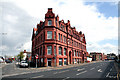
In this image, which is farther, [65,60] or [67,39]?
[67,39]

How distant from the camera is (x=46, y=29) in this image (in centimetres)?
3759

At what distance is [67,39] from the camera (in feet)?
154

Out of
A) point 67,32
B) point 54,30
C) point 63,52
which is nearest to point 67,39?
point 67,32

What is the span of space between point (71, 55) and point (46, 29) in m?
17.7

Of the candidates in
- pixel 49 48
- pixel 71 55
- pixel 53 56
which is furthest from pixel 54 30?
pixel 71 55

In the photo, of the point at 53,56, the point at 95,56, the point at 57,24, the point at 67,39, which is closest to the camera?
the point at 53,56

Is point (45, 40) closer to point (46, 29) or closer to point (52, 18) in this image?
point (46, 29)

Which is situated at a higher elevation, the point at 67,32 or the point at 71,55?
the point at 67,32

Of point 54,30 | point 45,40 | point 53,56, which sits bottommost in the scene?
point 53,56

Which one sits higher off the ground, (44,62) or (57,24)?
(57,24)

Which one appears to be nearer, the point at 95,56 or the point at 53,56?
the point at 53,56

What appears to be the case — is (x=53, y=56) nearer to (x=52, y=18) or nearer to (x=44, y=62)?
(x=44, y=62)

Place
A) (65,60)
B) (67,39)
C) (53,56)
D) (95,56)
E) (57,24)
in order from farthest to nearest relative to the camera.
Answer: (95,56) → (67,39) → (65,60) → (57,24) → (53,56)

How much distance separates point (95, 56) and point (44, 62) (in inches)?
4624
